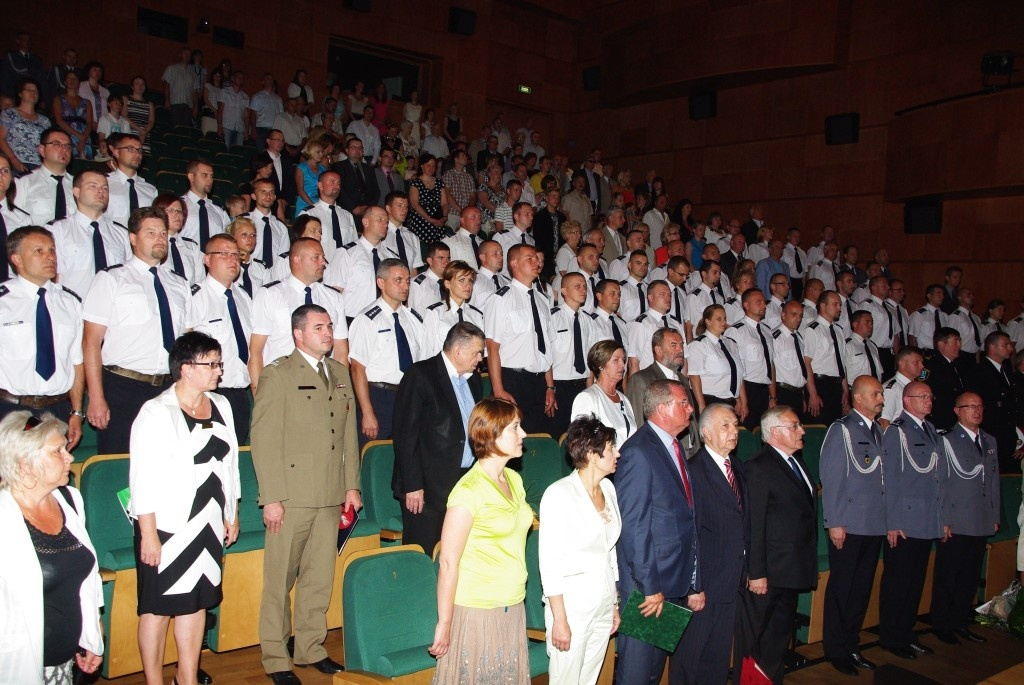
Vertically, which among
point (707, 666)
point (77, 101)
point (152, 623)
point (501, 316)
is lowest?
point (707, 666)

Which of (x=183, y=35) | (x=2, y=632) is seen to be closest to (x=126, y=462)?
(x=2, y=632)

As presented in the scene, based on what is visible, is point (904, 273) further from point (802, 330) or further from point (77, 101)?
point (77, 101)

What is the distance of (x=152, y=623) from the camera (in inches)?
116

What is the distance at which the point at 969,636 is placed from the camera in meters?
5.21

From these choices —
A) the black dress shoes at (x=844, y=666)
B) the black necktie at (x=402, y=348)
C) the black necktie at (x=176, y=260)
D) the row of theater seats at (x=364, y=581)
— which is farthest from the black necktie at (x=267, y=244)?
the black dress shoes at (x=844, y=666)

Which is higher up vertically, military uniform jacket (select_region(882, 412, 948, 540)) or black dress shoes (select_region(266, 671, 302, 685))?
military uniform jacket (select_region(882, 412, 948, 540))

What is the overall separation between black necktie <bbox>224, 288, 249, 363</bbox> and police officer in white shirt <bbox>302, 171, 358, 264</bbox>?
5.66ft

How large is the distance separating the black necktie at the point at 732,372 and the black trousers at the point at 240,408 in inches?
134

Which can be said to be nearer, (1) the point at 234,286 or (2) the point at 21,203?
(1) the point at 234,286

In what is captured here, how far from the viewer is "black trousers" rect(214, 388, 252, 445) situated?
4.35m

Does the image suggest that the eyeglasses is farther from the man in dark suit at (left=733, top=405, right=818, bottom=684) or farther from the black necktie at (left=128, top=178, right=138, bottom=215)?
the black necktie at (left=128, top=178, right=138, bottom=215)

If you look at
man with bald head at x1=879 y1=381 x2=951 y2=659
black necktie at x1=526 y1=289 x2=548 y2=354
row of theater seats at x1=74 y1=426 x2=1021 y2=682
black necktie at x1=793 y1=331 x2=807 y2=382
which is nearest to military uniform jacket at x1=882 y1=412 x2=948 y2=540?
man with bald head at x1=879 y1=381 x2=951 y2=659

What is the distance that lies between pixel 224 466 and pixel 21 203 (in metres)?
3.09

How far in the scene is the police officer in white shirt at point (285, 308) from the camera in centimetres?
440
